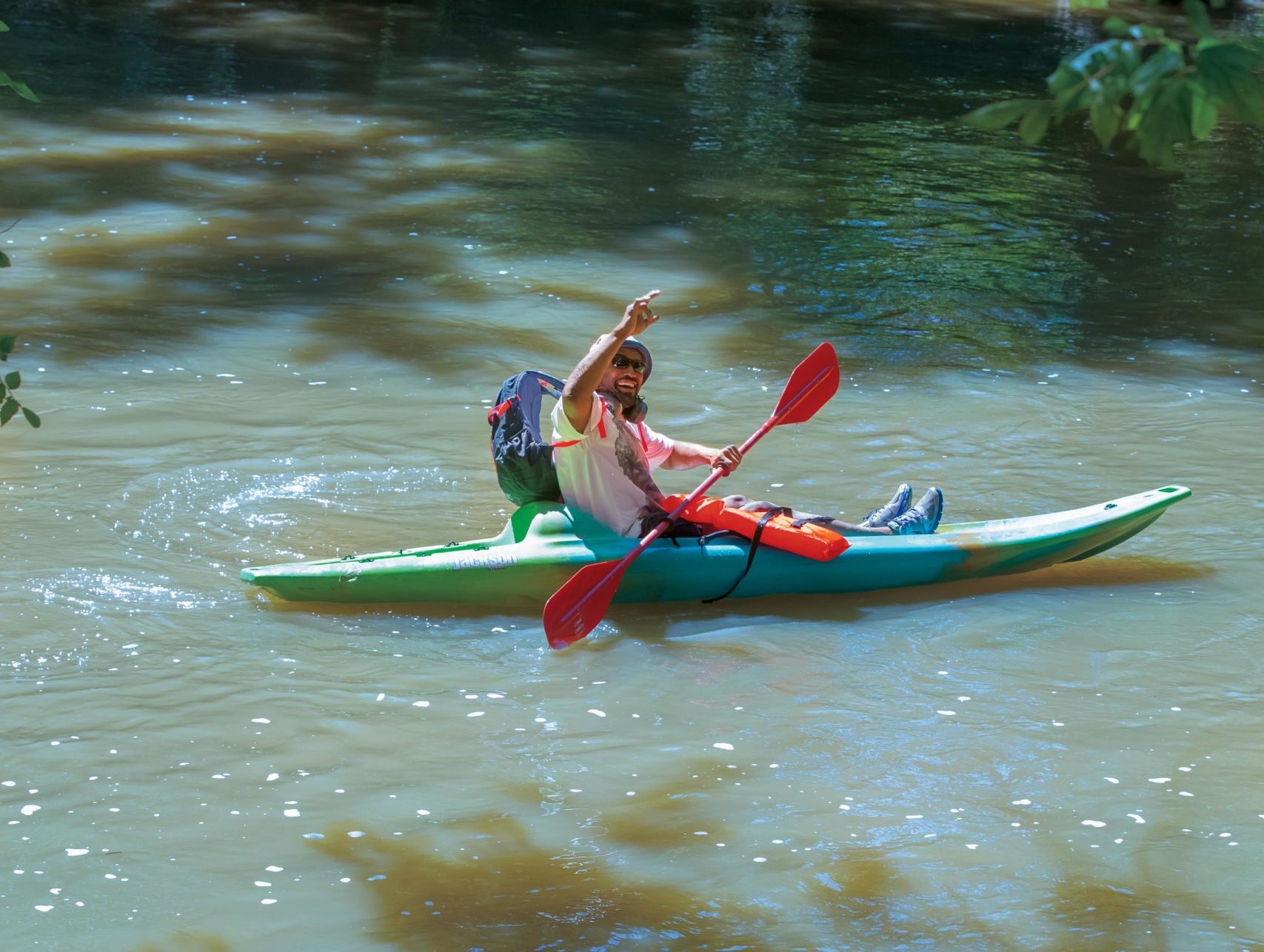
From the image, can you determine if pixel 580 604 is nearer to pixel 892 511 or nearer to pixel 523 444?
pixel 523 444

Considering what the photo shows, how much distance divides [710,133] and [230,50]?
5.00m

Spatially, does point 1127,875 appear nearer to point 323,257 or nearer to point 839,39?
point 323,257

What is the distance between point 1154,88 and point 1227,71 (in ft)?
0.28

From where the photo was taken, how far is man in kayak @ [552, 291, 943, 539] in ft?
16.8

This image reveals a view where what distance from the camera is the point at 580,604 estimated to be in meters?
5.05

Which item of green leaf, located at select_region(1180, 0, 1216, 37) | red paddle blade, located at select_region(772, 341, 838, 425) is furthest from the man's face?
green leaf, located at select_region(1180, 0, 1216, 37)

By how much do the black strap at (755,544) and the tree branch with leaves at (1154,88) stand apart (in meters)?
3.27

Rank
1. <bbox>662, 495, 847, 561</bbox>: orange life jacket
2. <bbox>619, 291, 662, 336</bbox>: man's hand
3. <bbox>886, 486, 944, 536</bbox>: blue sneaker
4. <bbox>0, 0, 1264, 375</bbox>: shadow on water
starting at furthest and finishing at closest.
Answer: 1. <bbox>0, 0, 1264, 375</bbox>: shadow on water
2. <bbox>886, 486, 944, 536</bbox>: blue sneaker
3. <bbox>662, 495, 847, 561</bbox>: orange life jacket
4. <bbox>619, 291, 662, 336</bbox>: man's hand

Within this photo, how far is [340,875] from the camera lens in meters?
3.88

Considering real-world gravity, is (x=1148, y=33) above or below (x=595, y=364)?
above

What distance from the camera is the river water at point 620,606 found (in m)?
3.92

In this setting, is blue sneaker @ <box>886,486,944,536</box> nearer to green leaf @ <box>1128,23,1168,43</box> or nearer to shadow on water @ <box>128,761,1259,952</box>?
shadow on water @ <box>128,761,1259,952</box>

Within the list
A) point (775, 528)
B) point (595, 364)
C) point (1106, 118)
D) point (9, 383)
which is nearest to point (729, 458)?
point (775, 528)

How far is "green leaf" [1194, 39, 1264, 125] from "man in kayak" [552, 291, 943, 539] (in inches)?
116
